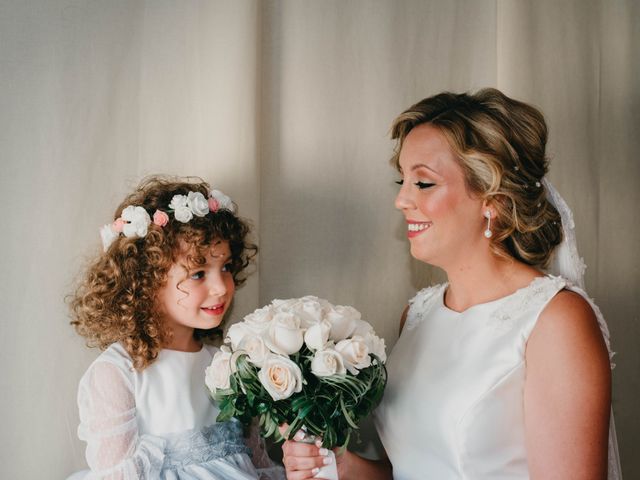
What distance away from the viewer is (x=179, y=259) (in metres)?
2.07

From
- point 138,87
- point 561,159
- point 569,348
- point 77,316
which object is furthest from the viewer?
point 561,159

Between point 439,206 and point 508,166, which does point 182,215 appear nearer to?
point 439,206

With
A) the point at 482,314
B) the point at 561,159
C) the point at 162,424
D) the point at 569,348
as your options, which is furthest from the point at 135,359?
the point at 561,159

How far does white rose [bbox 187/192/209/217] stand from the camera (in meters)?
2.07

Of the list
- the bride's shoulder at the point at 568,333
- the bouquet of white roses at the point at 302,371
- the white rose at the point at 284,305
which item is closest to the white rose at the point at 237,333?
the bouquet of white roses at the point at 302,371

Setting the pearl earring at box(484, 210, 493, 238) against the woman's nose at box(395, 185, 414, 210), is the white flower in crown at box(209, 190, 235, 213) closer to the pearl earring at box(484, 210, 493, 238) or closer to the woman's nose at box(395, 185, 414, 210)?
the woman's nose at box(395, 185, 414, 210)

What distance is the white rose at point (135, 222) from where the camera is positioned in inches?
79.9

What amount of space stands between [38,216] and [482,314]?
4.68 ft

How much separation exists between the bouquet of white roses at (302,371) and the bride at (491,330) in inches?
6.4

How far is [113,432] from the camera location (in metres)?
1.89

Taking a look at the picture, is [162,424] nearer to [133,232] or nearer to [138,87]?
[133,232]

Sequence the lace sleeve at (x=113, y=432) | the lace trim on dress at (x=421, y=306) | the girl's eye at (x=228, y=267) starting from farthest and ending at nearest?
the lace trim on dress at (x=421, y=306), the girl's eye at (x=228, y=267), the lace sleeve at (x=113, y=432)

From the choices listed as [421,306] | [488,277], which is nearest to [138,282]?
[421,306]

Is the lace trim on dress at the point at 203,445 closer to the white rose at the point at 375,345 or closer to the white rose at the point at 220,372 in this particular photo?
the white rose at the point at 220,372
